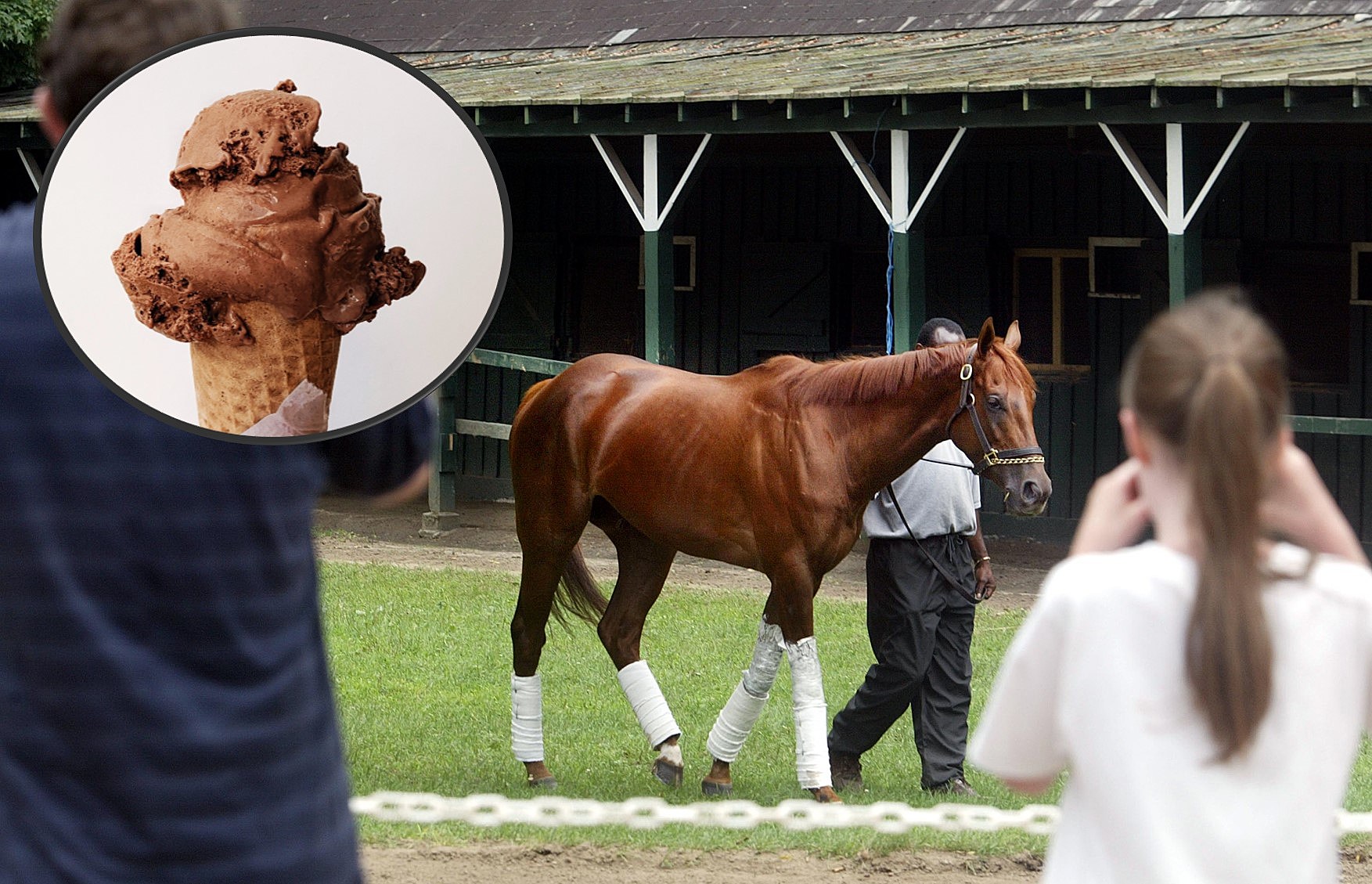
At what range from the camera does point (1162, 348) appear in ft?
6.49

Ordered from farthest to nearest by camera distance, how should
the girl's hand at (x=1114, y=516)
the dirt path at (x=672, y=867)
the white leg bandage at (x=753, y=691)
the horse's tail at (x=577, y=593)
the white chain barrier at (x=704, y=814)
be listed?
1. the horse's tail at (x=577, y=593)
2. the white leg bandage at (x=753, y=691)
3. the white chain barrier at (x=704, y=814)
4. the dirt path at (x=672, y=867)
5. the girl's hand at (x=1114, y=516)

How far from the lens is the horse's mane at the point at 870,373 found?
6520 mm

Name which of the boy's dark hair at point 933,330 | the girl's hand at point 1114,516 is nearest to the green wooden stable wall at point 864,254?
the boy's dark hair at point 933,330

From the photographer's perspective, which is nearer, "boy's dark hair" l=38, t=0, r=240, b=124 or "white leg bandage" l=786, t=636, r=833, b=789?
"boy's dark hair" l=38, t=0, r=240, b=124

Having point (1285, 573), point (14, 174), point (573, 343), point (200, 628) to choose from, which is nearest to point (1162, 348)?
point (1285, 573)

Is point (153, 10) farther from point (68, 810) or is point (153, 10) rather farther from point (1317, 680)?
point (1317, 680)

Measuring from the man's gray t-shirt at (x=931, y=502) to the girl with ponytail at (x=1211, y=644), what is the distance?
480 centimetres

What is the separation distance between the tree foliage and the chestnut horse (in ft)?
47.4

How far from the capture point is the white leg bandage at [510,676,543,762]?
7.00m

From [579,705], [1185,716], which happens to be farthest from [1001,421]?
[1185,716]

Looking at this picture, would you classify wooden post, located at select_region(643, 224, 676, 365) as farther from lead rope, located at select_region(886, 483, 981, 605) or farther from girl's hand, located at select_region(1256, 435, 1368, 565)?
girl's hand, located at select_region(1256, 435, 1368, 565)

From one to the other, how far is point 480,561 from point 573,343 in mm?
3647

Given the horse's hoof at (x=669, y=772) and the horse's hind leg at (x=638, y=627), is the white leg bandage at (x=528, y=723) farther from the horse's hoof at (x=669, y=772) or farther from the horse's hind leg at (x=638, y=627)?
the horse's hoof at (x=669, y=772)

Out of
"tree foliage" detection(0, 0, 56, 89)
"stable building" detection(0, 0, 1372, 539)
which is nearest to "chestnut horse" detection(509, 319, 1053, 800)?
"stable building" detection(0, 0, 1372, 539)
